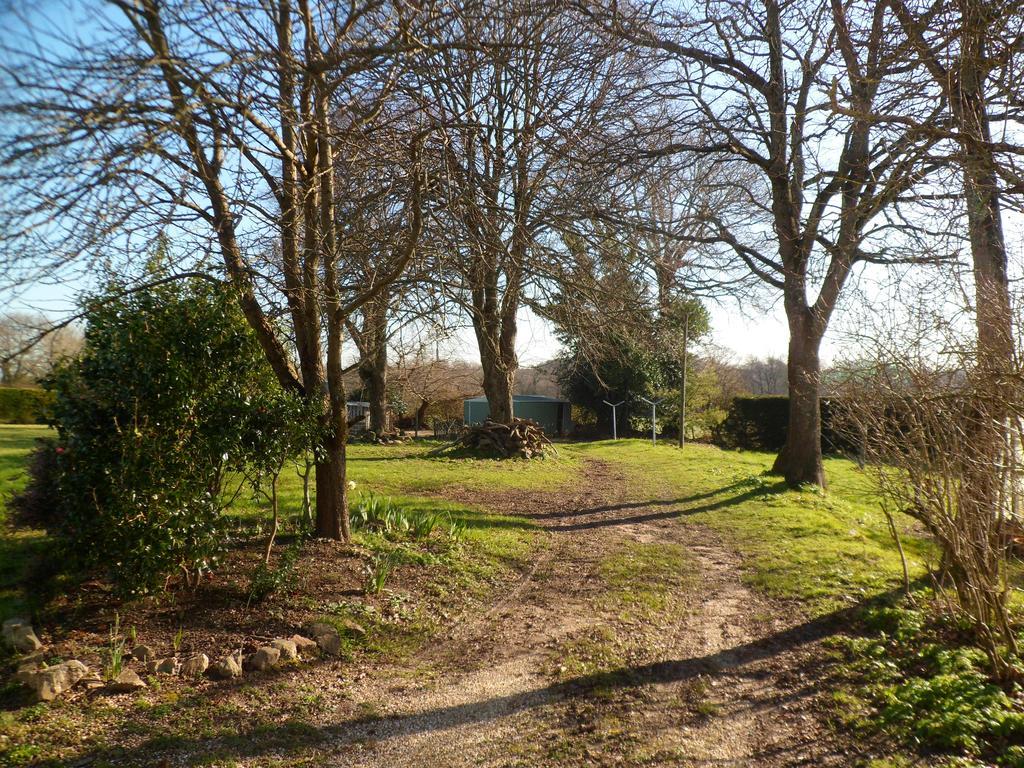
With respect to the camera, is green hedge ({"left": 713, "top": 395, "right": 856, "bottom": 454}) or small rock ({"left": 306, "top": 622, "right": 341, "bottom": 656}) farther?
green hedge ({"left": 713, "top": 395, "right": 856, "bottom": 454})

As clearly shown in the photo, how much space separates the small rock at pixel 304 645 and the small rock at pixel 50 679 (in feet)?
4.25

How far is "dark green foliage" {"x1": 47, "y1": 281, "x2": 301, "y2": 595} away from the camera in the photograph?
4555mm

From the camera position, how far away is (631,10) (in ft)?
26.1

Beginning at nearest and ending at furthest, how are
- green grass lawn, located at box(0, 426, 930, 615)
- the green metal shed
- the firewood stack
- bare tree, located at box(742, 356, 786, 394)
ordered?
green grass lawn, located at box(0, 426, 930, 615), the firewood stack, the green metal shed, bare tree, located at box(742, 356, 786, 394)

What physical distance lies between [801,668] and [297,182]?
5786mm

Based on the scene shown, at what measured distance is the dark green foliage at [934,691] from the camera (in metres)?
3.43

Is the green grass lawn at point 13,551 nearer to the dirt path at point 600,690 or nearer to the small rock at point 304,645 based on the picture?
the small rock at point 304,645

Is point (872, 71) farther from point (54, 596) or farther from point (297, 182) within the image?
point (54, 596)

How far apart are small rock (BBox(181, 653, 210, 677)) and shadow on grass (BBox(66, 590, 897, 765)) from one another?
0.92 ft

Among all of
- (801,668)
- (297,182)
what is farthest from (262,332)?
(801,668)

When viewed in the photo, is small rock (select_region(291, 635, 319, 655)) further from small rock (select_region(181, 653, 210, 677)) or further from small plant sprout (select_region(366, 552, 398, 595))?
small plant sprout (select_region(366, 552, 398, 595))

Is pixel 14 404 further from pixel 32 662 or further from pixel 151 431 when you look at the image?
pixel 32 662

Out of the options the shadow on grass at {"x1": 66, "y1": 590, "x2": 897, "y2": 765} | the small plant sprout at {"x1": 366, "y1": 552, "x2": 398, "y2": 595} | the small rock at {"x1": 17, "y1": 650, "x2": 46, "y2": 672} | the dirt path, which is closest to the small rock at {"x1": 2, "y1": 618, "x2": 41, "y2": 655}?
the small rock at {"x1": 17, "y1": 650, "x2": 46, "y2": 672}

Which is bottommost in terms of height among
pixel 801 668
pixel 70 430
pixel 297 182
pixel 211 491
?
pixel 801 668
